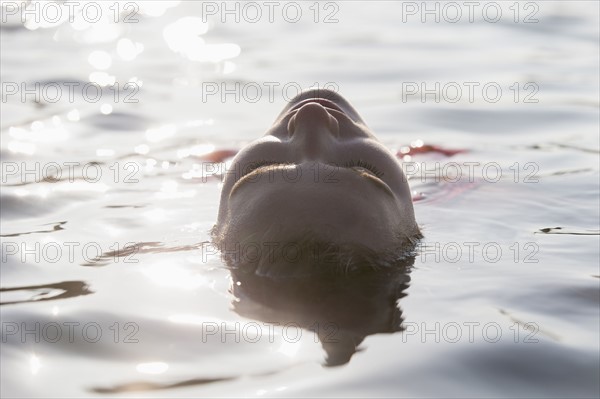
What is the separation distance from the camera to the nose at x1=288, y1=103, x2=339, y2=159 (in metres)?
3.85

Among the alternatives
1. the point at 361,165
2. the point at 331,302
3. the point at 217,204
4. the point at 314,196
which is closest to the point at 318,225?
the point at 314,196

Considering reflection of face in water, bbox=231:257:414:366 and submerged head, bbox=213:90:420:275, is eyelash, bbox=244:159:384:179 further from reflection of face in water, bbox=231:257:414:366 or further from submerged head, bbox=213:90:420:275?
reflection of face in water, bbox=231:257:414:366

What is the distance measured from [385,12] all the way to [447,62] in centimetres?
288

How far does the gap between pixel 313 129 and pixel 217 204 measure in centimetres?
152

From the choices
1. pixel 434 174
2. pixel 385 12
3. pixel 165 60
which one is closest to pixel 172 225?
pixel 434 174

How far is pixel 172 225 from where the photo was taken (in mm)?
4902

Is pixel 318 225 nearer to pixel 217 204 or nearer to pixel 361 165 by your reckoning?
pixel 361 165

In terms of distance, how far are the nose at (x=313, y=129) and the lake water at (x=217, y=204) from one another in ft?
1.71

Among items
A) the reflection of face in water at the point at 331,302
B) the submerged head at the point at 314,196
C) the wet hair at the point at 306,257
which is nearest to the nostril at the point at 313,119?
the submerged head at the point at 314,196

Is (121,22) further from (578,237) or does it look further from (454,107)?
(578,237)

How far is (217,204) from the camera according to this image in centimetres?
529

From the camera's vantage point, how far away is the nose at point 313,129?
3.85 metres

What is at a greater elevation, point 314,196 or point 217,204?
point 314,196

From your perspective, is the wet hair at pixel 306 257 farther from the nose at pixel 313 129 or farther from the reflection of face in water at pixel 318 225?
the nose at pixel 313 129
